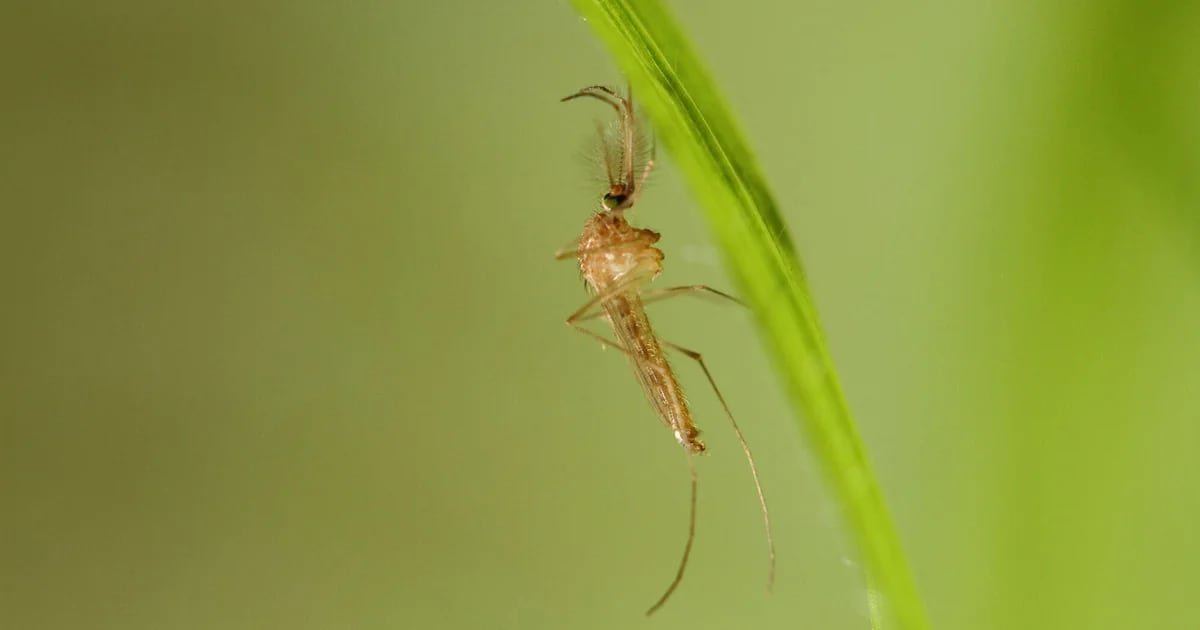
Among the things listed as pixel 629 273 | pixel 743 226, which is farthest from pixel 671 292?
pixel 743 226

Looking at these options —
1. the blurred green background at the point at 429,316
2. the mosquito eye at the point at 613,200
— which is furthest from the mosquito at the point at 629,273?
the blurred green background at the point at 429,316

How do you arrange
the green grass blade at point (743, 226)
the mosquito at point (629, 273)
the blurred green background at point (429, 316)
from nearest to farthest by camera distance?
the green grass blade at point (743, 226)
the mosquito at point (629, 273)
the blurred green background at point (429, 316)

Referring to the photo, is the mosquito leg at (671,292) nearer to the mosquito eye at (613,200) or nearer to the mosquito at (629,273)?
the mosquito at (629,273)

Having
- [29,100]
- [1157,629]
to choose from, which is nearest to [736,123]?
[1157,629]

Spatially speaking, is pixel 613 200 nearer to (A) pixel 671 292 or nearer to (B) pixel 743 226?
(A) pixel 671 292

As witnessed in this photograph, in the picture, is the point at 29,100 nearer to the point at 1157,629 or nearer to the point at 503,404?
the point at 503,404

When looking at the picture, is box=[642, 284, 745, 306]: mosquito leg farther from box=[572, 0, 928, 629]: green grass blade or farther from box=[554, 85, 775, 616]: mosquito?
box=[572, 0, 928, 629]: green grass blade
